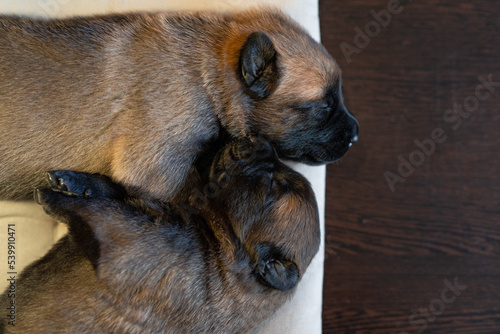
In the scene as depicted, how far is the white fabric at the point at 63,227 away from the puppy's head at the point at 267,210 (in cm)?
64

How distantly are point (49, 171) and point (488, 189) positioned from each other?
3.07 metres

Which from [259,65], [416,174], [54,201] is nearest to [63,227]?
[54,201]

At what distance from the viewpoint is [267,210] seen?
218 cm

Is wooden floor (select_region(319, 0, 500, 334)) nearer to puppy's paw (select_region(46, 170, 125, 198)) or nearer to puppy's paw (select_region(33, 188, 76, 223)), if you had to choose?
puppy's paw (select_region(46, 170, 125, 198))

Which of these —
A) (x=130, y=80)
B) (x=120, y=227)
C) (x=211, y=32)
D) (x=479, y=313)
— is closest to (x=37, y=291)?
(x=120, y=227)

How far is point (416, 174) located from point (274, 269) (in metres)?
1.86

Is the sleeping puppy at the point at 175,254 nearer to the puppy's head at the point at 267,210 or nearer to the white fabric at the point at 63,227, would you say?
the puppy's head at the point at 267,210

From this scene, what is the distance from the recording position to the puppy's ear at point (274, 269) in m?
2.10

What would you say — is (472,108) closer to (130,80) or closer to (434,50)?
(434,50)

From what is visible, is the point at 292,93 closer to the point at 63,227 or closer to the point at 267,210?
the point at 267,210

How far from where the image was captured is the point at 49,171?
7.32 ft

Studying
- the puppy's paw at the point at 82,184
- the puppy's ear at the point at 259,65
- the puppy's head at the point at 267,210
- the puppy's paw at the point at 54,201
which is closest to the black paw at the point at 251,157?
the puppy's head at the point at 267,210

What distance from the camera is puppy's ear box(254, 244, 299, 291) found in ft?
6.90

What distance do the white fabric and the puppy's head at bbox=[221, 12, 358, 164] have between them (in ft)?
1.48
